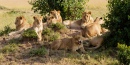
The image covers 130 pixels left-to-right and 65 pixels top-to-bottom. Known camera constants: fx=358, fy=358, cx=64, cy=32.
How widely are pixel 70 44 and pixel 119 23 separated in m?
1.72

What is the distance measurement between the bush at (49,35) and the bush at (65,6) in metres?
4.28

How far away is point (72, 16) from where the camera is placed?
17.9m

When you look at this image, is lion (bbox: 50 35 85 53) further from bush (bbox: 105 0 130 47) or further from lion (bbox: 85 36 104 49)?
bush (bbox: 105 0 130 47)

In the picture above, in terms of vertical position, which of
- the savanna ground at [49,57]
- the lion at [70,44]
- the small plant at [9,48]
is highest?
the lion at [70,44]

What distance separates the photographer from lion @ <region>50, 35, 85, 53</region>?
11312 millimetres

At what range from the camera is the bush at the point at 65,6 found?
17.2 m

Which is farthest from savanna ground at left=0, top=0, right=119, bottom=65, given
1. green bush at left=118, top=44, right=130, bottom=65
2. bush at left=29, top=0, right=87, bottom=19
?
bush at left=29, top=0, right=87, bottom=19

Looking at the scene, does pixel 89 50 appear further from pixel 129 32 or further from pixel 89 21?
pixel 89 21

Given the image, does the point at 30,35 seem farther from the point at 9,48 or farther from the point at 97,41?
the point at 97,41

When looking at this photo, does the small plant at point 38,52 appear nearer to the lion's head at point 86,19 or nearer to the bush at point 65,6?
the lion's head at point 86,19

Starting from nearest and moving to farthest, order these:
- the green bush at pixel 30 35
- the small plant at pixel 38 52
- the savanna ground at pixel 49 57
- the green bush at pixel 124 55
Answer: the green bush at pixel 124 55, the savanna ground at pixel 49 57, the small plant at pixel 38 52, the green bush at pixel 30 35

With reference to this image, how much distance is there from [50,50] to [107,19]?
7.44 feet

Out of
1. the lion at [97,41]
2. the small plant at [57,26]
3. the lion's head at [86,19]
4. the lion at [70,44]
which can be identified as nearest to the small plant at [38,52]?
the lion at [70,44]

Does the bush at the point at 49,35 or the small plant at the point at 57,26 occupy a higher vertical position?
the small plant at the point at 57,26
